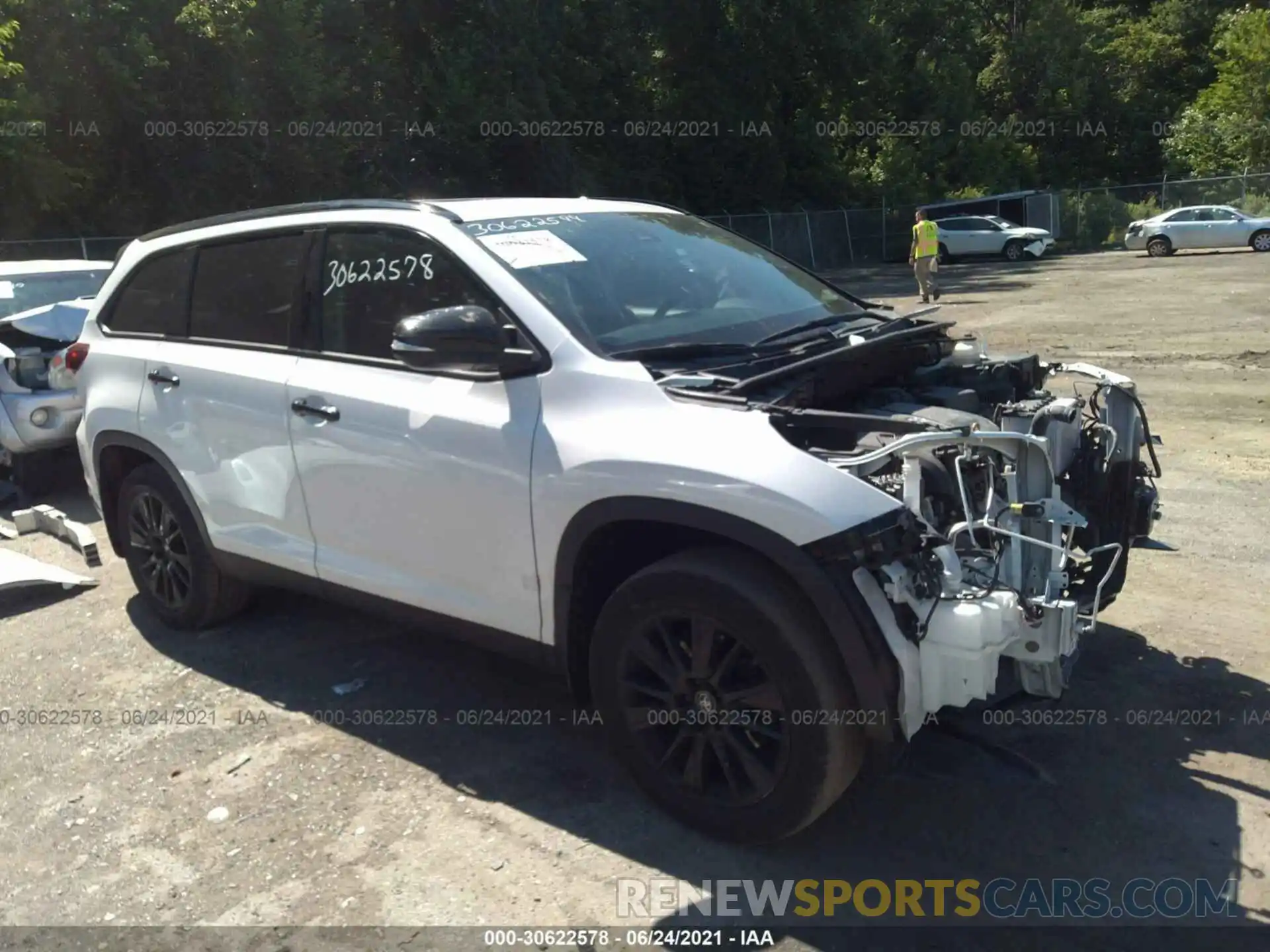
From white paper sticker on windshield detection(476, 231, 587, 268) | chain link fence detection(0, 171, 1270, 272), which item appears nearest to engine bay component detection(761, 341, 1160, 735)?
white paper sticker on windshield detection(476, 231, 587, 268)

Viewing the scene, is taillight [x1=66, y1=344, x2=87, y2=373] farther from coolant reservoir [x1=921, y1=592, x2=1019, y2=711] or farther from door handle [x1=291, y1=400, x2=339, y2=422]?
coolant reservoir [x1=921, y1=592, x2=1019, y2=711]

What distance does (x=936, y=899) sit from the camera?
3279mm

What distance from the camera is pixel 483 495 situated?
381 centimetres

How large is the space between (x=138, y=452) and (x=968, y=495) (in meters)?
3.87

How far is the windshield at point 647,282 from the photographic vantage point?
3.92 meters

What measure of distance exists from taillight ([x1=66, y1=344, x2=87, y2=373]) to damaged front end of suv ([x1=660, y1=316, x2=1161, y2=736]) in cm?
367

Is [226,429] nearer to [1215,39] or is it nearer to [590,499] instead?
[590,499]

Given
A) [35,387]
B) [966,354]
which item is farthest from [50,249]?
[966,354]

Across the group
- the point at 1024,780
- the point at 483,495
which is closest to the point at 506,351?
the point at 483,495

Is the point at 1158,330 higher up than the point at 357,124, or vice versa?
the point at 357,124

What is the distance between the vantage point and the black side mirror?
365cm

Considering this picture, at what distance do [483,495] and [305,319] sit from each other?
4.11 ft

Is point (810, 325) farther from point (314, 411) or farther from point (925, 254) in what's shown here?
point (925, 254)

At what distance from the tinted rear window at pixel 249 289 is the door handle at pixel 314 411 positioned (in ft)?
1.15
